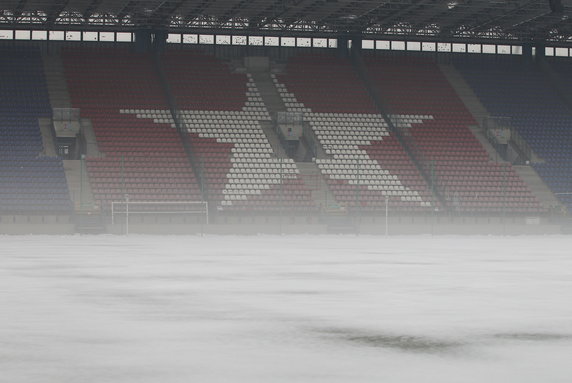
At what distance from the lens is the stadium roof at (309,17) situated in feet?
191

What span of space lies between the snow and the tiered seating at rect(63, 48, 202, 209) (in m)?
30.2

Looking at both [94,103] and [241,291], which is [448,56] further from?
[241,291]

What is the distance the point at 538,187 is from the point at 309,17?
17.2 m

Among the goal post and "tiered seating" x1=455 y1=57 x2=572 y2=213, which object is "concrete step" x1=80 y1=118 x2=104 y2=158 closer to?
the goal post

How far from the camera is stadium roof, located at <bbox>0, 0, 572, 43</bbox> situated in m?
58.3

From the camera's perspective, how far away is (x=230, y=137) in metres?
60.0

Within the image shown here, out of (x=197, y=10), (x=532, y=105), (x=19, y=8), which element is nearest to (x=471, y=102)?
(x=532, y=105)

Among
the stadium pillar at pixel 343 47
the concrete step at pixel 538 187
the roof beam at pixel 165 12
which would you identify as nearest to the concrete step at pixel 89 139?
the roof beam at pixel 165 12

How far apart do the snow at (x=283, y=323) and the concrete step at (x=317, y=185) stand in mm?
31377

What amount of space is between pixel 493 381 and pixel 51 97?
5472 cm

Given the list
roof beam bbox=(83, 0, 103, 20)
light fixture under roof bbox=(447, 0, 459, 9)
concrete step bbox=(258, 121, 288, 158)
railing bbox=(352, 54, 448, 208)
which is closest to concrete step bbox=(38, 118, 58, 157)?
roof beam bbox=(83, 0, 103, 20)

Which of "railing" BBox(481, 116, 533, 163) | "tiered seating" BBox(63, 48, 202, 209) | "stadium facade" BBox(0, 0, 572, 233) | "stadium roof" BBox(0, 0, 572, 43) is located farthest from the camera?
"railing" BBox(481, 116, 533, 163)

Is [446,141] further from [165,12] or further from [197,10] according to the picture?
[165,12]

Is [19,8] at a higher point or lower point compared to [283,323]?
higher
